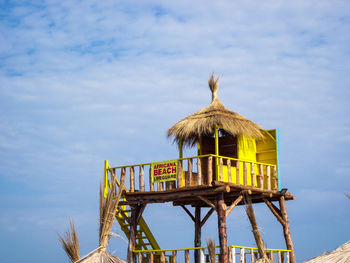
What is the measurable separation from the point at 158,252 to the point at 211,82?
691 centimetres

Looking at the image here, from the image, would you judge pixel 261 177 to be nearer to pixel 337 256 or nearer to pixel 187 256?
pixel 187 256

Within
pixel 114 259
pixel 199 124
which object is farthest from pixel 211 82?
pixel 114 259

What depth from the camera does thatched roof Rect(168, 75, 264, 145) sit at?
2469cm

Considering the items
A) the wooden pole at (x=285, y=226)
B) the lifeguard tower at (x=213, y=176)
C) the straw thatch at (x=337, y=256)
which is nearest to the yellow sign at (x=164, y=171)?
the lifeguard tower at (x=213, y=176)

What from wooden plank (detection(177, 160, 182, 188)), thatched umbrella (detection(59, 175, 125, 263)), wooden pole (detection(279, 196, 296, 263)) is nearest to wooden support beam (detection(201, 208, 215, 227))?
wooden pole (detection(279, 196, 296, 263))

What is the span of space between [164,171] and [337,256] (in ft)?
29.7

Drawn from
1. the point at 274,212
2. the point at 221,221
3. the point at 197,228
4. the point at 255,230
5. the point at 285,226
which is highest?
the point at 274,212

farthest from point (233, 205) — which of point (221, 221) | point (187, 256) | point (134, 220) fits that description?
point (134, 220)

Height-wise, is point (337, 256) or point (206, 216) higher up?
point (206, 216)

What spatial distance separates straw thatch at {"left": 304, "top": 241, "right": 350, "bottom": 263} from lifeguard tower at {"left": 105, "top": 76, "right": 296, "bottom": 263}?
20.1 ft

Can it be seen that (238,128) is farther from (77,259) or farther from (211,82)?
(77,259)

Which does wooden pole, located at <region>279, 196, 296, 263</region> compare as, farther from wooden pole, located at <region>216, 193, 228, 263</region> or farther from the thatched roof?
wooden pole, located at <region>216, 193, 228, 263</region>

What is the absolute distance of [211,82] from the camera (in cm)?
2723

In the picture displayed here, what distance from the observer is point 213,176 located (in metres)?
24.4
